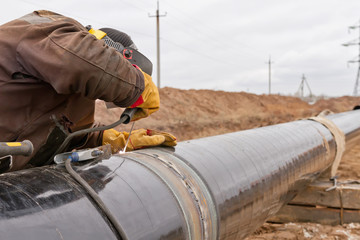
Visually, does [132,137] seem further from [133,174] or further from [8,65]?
[8,65]

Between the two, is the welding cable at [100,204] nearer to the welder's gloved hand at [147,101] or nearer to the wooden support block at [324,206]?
the welder's gloved hand at [147,101]

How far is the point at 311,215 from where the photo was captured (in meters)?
4.32

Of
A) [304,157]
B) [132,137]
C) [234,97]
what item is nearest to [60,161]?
[132,137]

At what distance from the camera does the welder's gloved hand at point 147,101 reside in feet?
6.53

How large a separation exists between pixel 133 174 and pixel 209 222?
0.52m

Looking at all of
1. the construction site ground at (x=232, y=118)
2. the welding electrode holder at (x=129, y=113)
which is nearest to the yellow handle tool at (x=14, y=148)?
the welding electrode holder at (x=129, y=113)

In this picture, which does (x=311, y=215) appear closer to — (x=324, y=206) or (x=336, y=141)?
(x=324, y=206)

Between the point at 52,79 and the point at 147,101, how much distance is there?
1.98ft

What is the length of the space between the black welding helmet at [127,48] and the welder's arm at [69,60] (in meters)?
0.41

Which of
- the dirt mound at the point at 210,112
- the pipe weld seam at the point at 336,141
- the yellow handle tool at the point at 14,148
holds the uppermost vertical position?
the yellow handle tool at the point at 14,148

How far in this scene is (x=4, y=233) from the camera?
104 cm

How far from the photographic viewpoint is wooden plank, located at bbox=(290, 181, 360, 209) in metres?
4.23

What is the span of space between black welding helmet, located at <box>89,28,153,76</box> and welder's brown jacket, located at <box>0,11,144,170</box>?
295 millimetres

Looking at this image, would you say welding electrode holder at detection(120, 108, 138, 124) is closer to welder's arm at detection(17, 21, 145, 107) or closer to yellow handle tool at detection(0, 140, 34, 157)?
welder's arm at detection(17, 21, 145, 107)
